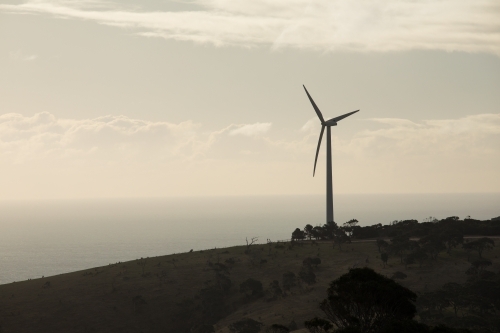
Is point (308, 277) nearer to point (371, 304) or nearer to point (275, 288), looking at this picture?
point (275, 288)

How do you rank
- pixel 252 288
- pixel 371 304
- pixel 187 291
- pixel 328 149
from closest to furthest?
pixel 371 304 → pixel 252 288 → pixel 187 291 → pixel 328 149

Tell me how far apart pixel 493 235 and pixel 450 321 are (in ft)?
213

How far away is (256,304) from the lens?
10512 centimetres

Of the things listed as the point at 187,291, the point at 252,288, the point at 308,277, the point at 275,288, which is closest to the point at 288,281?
the point at 275,288

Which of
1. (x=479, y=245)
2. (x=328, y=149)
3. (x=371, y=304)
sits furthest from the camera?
(x=328, y=149)

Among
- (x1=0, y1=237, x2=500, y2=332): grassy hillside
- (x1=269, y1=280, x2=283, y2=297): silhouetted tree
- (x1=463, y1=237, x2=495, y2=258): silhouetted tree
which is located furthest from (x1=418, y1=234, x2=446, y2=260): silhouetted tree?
(x1=269, y1=280, x2=283, y2=297): silhouetted tree

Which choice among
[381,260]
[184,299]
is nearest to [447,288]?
[381,260]

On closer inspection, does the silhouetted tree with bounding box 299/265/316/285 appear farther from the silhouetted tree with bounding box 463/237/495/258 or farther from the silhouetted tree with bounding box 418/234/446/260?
the silhouetted tree with bounding box 463/237/495/258

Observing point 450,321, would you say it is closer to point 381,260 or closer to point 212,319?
point 381,260

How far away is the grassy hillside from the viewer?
9994 cm

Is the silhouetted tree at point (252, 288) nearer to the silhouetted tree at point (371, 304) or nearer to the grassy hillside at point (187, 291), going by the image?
the grassy hillside at point (187, 291)

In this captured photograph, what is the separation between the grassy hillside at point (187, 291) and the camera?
3935 inches

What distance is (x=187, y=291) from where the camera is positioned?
11381 centimetres

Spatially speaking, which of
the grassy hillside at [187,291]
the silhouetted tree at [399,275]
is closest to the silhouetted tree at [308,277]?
the grassy hillside at [187,291]
